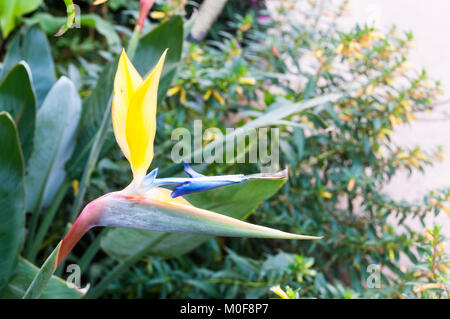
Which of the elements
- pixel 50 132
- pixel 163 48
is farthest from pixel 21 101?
pixel 163 48

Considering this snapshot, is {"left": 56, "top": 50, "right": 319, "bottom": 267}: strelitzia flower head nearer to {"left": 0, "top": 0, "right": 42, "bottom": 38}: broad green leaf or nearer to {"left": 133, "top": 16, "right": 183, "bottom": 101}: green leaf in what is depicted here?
{"left": 133, "top": 16, "right": 183, "bottom": 101}: green leaf

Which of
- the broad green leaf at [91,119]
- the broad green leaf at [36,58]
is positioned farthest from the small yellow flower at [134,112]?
the broad green leaf at [36,58]

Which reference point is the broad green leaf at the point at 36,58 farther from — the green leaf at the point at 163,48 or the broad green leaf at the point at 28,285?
the broad green leaf at the point at 28,285

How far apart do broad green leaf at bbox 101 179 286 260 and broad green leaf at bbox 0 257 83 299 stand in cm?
10

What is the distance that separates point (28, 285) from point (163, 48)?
1.24 ft

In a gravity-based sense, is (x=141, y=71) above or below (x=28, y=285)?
above

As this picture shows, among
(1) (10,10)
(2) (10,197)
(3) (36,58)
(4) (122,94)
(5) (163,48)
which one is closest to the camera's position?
(4) (122,94)

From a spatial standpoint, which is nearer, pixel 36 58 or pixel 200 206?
pixel 200 206

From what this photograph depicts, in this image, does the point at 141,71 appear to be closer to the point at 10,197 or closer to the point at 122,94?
the point at 10,197

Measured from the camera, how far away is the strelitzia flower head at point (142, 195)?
0.29 metres

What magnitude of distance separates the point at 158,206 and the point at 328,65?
2.00 ft

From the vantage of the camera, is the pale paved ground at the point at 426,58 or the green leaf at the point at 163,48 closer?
the green leaf at the point at 163,48

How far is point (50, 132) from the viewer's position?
688mm

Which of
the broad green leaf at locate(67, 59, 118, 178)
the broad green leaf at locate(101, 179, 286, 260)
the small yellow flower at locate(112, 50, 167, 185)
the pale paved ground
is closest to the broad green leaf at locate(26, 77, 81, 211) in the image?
the broad green leaf at locate(67, 59, 118, 178)
